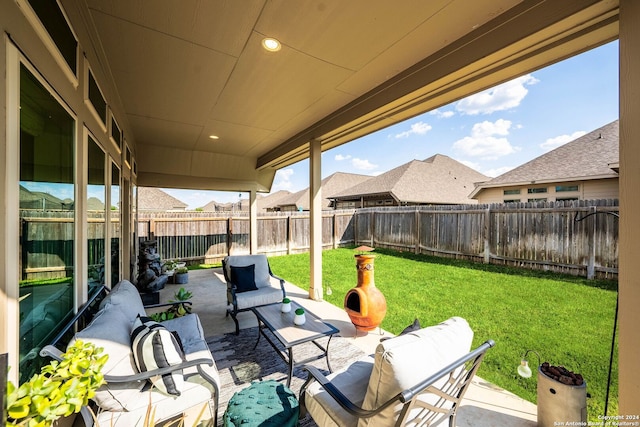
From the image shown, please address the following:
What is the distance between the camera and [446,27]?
2129 mm

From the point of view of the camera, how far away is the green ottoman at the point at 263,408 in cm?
157

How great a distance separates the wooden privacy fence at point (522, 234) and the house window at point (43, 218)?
6.23 metres

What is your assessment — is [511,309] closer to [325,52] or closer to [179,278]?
[325,52]

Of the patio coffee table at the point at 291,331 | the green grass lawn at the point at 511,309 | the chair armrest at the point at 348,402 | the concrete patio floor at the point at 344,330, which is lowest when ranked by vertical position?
the concrete patio floor at the point at 344,330

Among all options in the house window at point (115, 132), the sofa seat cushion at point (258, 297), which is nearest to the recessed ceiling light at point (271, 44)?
the house window at point (115, 132)

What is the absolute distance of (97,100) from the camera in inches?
95.8

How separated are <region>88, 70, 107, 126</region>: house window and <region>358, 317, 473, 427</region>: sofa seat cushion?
300 cm

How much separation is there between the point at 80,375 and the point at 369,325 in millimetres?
2998

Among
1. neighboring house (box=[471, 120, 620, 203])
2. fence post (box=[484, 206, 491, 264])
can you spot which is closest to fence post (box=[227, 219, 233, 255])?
fence post (box=[484, 206, 491, 264])

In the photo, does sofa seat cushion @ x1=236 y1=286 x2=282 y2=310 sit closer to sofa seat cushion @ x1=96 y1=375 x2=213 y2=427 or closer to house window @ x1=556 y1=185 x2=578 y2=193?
sofa seat cushion @ x1=96 y1=375 x2=213 y2=427

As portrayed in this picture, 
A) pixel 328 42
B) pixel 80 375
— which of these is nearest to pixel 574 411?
pixel 80 375

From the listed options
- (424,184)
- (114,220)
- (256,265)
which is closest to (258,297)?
(256,265)

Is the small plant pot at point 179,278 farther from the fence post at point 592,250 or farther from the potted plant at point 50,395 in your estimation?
the fence post at point 592,250

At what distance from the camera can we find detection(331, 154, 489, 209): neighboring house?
46.0 feet
